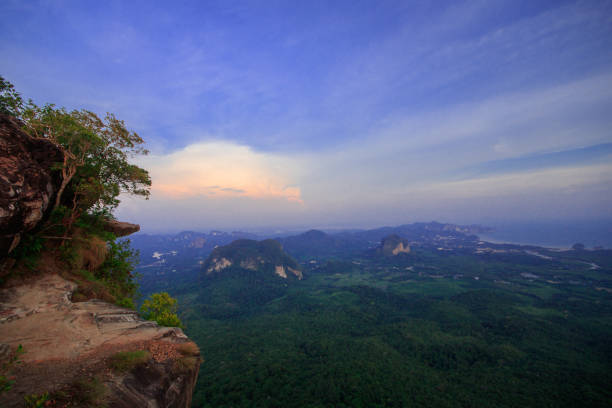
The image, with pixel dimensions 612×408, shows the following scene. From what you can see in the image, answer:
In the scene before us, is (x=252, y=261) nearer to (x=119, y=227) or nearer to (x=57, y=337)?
(x=119, y=227)

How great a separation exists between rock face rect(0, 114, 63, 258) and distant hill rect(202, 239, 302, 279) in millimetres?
134113

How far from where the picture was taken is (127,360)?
8469mm

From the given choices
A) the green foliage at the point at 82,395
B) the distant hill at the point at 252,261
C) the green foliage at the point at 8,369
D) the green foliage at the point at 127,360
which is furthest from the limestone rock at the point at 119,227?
the distant hill at the point at 252,261

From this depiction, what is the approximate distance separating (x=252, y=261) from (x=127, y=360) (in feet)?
468

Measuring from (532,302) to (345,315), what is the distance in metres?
83.6

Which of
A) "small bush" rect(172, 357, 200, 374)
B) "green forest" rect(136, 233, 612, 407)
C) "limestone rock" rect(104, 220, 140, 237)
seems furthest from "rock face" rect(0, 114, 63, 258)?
"green forest" rect(136, 233, 612, 407)

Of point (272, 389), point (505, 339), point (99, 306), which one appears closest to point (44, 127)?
point (99, 306)

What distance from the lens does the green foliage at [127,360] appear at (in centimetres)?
827

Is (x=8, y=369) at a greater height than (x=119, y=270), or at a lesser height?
lesser

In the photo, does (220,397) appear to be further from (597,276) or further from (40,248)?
(597,276)

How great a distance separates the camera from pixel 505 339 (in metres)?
62.6

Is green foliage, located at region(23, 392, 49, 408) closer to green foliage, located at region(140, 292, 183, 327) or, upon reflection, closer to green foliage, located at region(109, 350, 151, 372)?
green foliage, located at region(109, 350, 151, 372)

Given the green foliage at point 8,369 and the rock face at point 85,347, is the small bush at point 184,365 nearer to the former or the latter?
the rock face at point 85,347

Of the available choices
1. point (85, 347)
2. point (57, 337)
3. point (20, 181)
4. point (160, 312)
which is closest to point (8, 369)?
point (85, 347)
